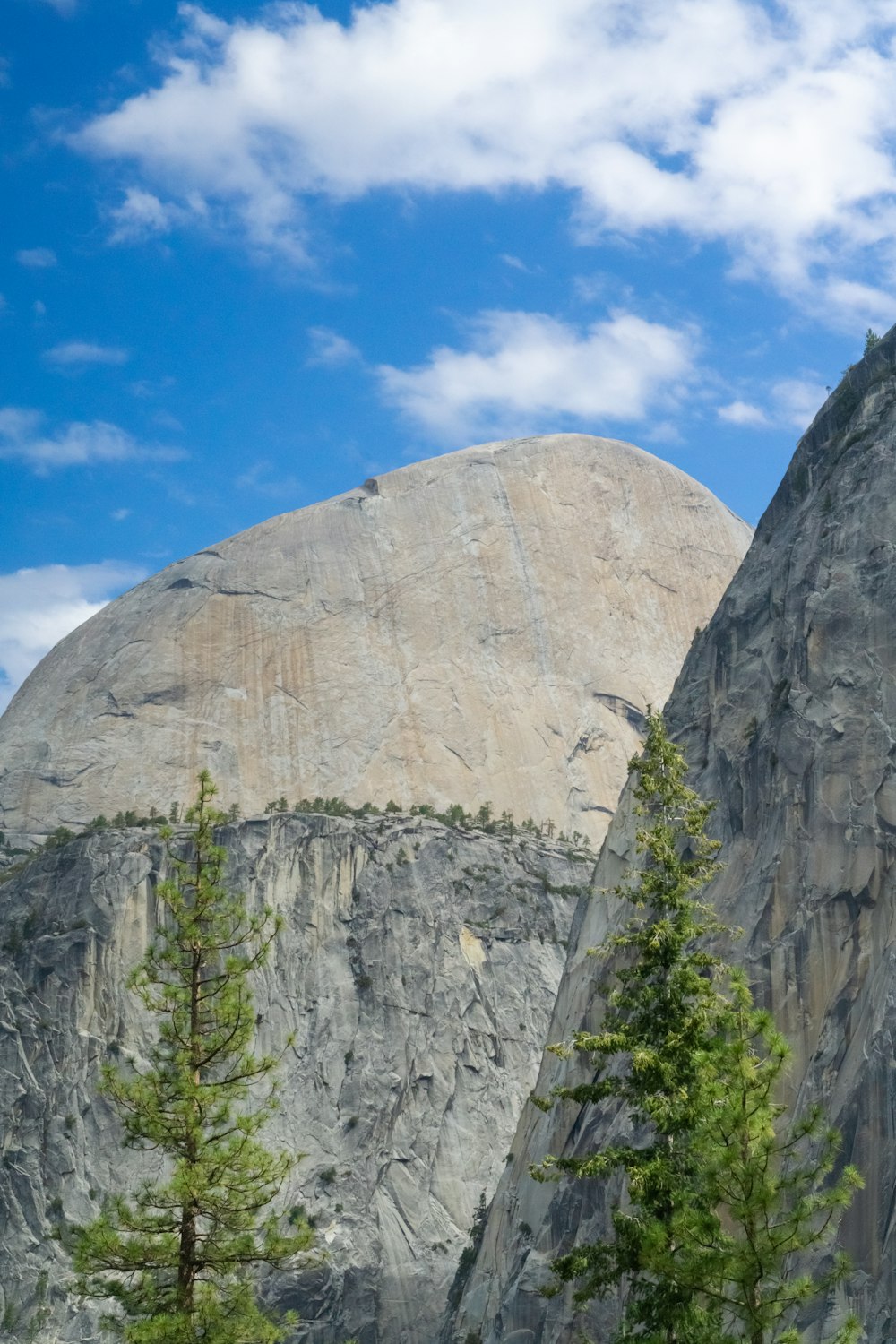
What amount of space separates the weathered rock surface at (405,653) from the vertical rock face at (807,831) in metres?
30.0

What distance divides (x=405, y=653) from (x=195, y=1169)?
67321 millimetres

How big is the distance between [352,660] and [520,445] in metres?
21.6

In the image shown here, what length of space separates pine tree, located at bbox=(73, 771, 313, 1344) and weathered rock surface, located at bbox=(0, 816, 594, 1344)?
40.0m

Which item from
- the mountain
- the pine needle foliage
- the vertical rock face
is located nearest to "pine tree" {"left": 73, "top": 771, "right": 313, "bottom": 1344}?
the pine needle foliage

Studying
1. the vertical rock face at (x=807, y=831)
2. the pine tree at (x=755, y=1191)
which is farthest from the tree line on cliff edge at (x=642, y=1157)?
the vertical rock face at (x=807, y=831)

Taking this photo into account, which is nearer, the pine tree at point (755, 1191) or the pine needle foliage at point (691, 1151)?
the pine tree at point (755, 1191)

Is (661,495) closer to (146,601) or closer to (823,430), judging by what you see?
(146,601)

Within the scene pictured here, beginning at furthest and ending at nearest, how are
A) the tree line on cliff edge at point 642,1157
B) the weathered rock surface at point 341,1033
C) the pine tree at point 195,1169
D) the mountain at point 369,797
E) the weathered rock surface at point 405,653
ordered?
the weathered rock surface at point 405,653 < the mountain at point 369,797 < the weathered rock surface at point 341,1033 < the pine tree at point 195,1169 < the tree line on cliff edge at point 642,1157

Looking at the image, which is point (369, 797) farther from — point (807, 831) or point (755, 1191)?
point (755, 1191)

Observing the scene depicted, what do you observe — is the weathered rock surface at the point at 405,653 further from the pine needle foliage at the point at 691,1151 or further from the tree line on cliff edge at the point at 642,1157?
the pine needle foliage at the point at 691,1151

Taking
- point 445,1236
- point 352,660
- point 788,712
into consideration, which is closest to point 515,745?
point 352,660

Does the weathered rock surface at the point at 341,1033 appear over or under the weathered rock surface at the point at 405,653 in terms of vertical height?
under

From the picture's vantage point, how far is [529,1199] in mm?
48688

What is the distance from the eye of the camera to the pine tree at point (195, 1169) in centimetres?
2062
